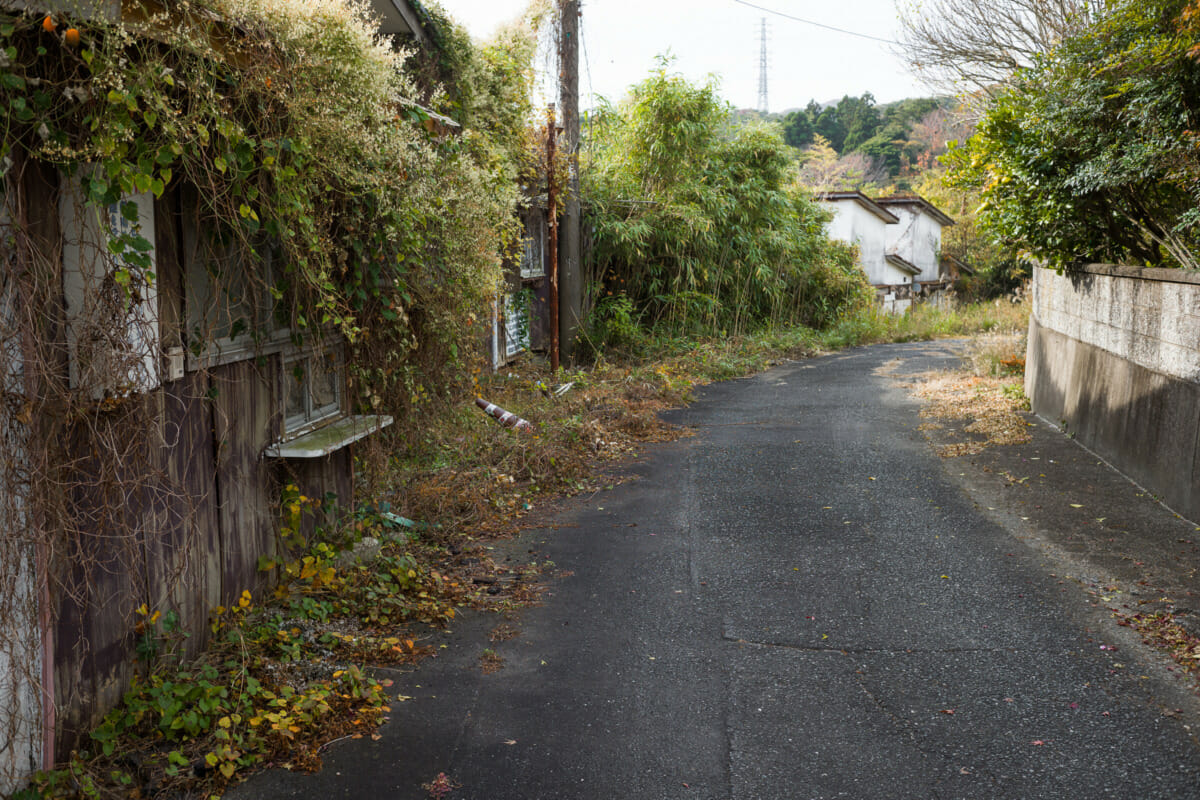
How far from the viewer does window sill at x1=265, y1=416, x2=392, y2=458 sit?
434 centimetres

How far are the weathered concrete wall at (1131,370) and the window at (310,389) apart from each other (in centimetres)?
563

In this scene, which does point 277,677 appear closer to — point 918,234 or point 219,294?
point 219,294

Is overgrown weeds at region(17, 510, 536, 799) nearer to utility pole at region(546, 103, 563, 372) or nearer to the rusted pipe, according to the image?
the rusted pipe

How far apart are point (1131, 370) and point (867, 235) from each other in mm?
28297

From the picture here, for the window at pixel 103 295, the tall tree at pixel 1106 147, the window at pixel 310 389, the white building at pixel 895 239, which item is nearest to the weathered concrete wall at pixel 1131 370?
the tall tree at pixel 1106 147

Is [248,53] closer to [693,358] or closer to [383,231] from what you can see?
[383,231]

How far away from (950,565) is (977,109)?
39.6 feet

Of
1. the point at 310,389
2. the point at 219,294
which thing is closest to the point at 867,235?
the point at 310,389

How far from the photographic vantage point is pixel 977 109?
15.0m

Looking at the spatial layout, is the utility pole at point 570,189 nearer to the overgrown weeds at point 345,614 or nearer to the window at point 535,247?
the window at point 535,247

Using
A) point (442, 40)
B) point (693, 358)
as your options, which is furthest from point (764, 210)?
point (442, 40)

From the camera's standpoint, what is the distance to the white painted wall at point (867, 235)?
32844mm

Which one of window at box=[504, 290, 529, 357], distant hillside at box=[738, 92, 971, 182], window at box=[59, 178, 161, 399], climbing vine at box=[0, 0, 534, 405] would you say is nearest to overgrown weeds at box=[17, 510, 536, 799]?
window at box=[59, 178, 161, 399]

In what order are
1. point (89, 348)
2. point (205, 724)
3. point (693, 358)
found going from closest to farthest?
point (89, 348), point (205, 724), point (693, 358)
